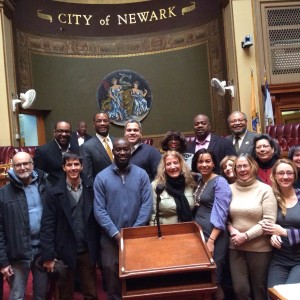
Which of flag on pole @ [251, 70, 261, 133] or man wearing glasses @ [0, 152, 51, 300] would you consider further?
flag on pole @ [251, 70, 261, 133]

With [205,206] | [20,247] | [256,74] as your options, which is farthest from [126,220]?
[256,74]

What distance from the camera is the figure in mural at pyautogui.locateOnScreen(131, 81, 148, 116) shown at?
9.93 metres

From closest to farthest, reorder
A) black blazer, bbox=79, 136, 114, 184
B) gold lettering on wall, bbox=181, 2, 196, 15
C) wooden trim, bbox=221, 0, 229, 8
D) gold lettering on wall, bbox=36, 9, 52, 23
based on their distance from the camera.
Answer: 1. black blazer, bbox=79, 136, 114, 184
2. wooden trim, bbox=221, 0, 229, 8
3. gold lettering on wall, bbox=36, 9, 52, 23
4. gold lettering on wall, bbox=181, 2, 196, 15

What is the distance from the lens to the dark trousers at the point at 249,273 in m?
2.87

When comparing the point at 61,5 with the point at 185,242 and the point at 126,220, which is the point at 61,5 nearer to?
the point at 126,220

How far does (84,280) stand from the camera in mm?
3164

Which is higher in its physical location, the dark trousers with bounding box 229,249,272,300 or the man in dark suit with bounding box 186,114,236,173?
the man in dark suit with bounding box 186,114,236,173

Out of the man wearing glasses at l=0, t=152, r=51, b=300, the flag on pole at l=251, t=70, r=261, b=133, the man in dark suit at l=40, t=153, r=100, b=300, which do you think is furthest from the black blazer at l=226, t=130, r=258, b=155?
the flag on pole at l=251, t=70, r=261, b=133

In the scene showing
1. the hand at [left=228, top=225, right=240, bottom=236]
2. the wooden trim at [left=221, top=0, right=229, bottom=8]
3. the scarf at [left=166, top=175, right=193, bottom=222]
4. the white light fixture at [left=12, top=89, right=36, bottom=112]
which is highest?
the wooden trim at [left=221, top=0, right=229, bottom=8]

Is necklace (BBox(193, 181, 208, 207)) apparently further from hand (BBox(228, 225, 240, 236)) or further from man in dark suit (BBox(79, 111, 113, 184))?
man in dark suit (BBox(79, 111, 113, 184))

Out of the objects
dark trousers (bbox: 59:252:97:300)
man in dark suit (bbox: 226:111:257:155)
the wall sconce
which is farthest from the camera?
the wall sconce

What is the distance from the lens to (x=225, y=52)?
328 inches

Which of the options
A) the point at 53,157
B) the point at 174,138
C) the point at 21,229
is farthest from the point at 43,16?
the point at 21,229

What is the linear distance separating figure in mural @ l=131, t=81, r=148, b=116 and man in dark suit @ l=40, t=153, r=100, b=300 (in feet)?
22.7
